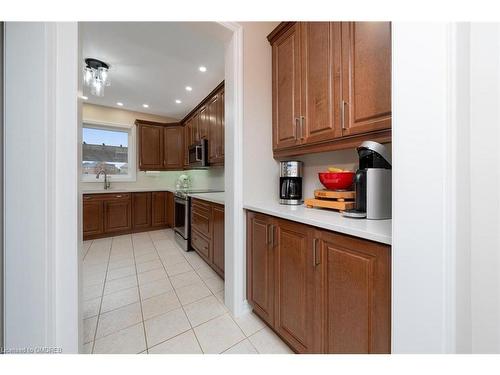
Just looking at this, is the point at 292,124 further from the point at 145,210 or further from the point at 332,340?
the point at 145,210

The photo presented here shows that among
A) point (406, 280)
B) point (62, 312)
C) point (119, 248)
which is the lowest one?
point (119, 248)

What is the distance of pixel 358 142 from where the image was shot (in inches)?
44.8

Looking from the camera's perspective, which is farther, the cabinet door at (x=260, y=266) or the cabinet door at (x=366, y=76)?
the cabinet door at (x=260, y=266)

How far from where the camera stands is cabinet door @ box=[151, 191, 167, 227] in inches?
165

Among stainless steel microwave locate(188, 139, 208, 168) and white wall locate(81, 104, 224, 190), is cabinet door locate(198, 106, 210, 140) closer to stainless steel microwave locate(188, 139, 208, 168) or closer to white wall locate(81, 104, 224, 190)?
stainless steel microwave locate(188, 139, 208, 168)

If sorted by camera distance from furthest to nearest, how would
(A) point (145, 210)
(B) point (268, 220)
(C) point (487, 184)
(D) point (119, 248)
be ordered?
(A) point (145, 210), (D) point (119, 248), (B) point (268, 220), (C) point (487, 184)

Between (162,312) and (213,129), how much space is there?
2.40 meters

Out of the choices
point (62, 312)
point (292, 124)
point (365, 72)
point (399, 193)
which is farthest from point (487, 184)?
point (62, 312)

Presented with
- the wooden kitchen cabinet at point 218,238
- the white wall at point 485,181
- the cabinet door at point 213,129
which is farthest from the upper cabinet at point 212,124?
the white wall at point 485,181

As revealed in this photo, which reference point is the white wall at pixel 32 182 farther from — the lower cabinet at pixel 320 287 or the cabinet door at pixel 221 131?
the cabinet door at pixel 221 131

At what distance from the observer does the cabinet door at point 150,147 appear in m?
4.16

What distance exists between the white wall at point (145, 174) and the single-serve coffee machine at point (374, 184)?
275cm

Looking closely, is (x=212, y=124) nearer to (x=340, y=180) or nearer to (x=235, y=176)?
(x=235, y=176)

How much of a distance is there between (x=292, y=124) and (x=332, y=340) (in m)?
1.33
